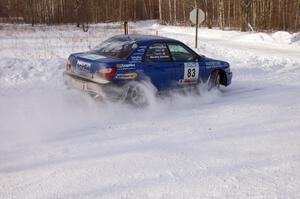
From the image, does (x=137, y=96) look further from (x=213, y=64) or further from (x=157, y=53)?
(x=213, y=64)

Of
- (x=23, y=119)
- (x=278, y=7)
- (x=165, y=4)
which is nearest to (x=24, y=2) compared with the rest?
(x=165, y=4)

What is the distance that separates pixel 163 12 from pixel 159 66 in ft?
148

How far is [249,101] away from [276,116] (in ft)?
3.76

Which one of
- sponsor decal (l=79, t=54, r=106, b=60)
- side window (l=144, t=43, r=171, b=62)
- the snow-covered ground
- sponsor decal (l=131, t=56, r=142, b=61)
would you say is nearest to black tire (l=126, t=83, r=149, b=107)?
the snow-covered ground

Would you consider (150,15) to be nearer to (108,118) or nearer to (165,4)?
(165,4)

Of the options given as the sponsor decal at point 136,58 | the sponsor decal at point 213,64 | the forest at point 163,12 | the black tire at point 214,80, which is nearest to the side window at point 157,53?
the sponsor decal at point 136,58

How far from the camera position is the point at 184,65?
7.06 meters

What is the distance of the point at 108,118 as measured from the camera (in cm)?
590

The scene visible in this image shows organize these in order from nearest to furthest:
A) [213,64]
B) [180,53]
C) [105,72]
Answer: [105,72]
[180,53]
[213,64]

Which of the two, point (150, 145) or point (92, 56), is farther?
point (92, 56)

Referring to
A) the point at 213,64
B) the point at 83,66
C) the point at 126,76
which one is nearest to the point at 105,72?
the point at 126,76

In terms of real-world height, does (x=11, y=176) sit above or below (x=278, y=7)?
below

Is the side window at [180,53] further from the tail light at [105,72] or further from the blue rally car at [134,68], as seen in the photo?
the tail light at [105,72]

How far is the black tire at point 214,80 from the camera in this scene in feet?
25.5
